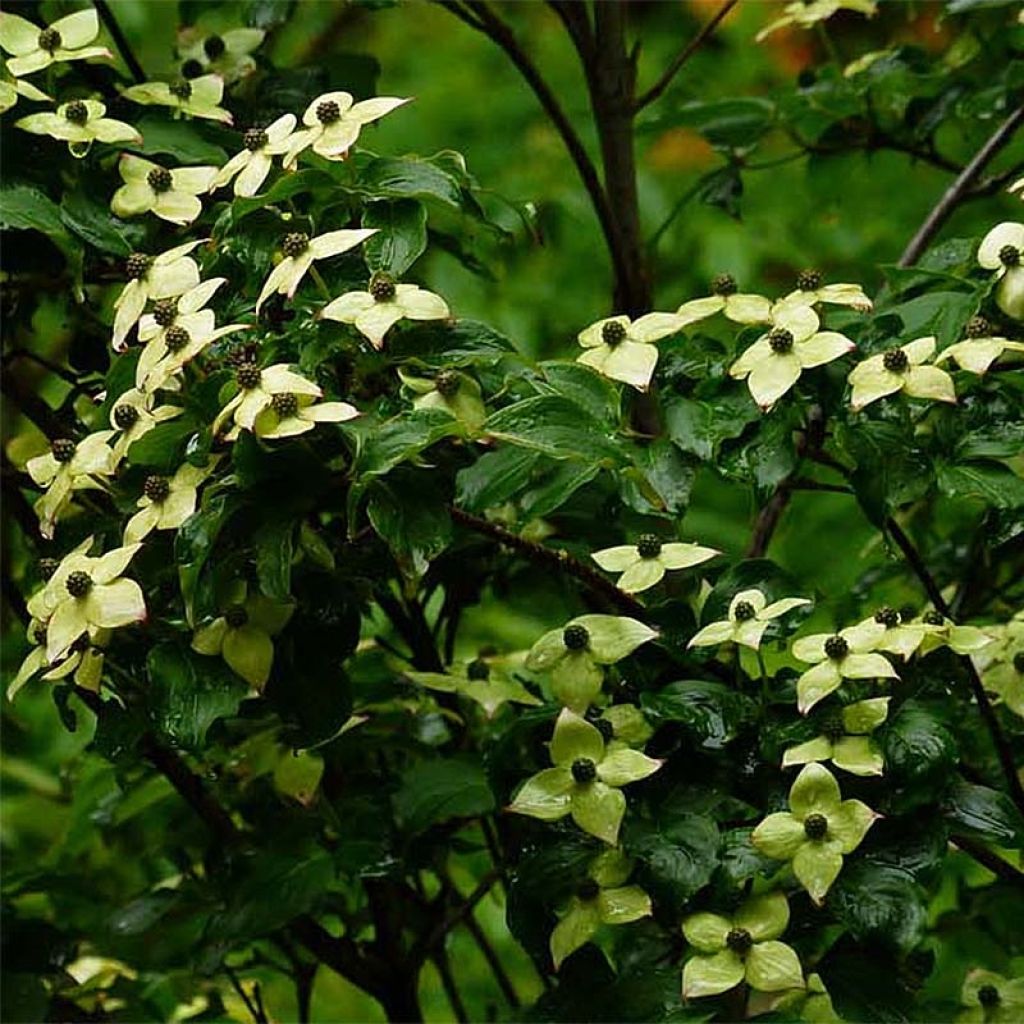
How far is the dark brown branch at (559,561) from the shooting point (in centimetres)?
95

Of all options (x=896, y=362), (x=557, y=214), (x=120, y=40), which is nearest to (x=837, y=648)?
(x=896, y=362)

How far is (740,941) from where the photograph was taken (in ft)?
2.90

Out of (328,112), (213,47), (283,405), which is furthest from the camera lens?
(213,47)

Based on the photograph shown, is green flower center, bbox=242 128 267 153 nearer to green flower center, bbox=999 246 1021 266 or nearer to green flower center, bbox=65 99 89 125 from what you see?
green flower center, bbox=65 99 89 125

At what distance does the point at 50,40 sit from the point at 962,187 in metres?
0.61

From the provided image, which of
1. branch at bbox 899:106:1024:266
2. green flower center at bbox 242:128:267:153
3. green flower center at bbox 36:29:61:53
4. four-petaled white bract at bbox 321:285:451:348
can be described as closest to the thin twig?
green flower center at bbox 36:29:61:53

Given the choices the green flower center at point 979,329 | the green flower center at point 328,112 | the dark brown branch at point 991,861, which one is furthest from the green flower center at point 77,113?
the dark brown branch at point 991,861

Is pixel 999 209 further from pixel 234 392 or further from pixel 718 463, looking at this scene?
pixel 234 392

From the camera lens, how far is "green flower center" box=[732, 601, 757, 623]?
2.97 feet

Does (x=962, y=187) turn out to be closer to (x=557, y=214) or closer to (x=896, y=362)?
(x=896, y=362)

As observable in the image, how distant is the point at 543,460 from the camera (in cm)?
93

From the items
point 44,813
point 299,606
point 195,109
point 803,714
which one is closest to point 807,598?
point 803,714

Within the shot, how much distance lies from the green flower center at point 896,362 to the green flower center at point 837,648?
0.13 metres

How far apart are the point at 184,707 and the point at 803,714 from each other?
0.97 ft
